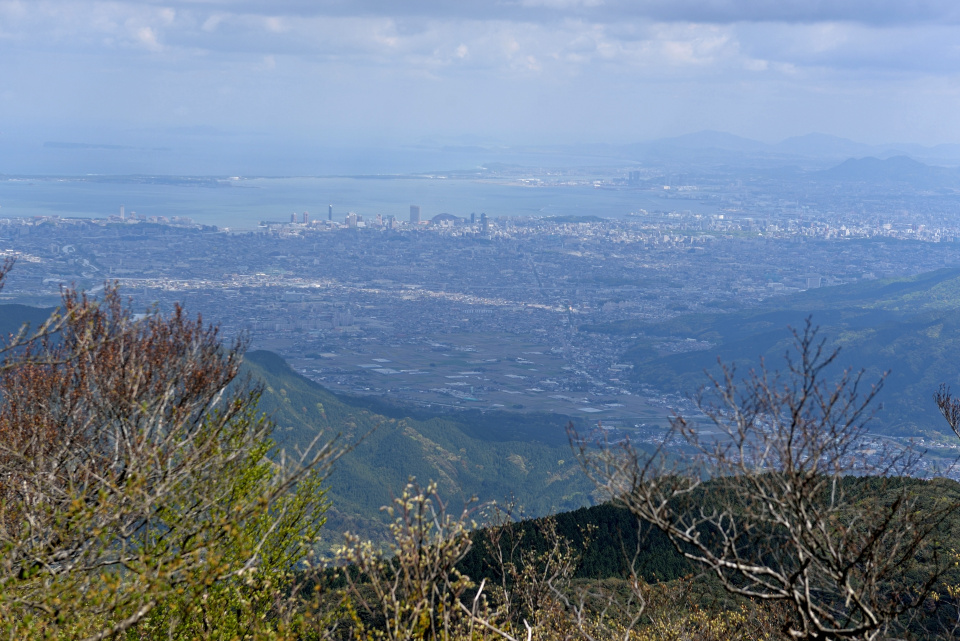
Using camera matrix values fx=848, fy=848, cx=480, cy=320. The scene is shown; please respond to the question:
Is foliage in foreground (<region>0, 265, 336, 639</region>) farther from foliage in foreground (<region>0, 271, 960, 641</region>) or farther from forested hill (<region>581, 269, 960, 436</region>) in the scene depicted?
forested hill (<region>581, 269, 960, 436</region>)

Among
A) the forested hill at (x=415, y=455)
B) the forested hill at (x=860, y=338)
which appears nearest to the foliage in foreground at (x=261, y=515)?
the forested hill at (x=415, y=455)

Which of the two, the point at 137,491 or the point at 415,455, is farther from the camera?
the point at 415,455

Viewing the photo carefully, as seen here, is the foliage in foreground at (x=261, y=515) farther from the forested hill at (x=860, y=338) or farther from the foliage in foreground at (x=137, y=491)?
the forested hill at (x=860, y=338)

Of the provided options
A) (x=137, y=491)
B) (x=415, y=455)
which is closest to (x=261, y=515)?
(x=137, y=491)

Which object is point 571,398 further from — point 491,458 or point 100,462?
point 100,462

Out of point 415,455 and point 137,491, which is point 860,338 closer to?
point 415,455
